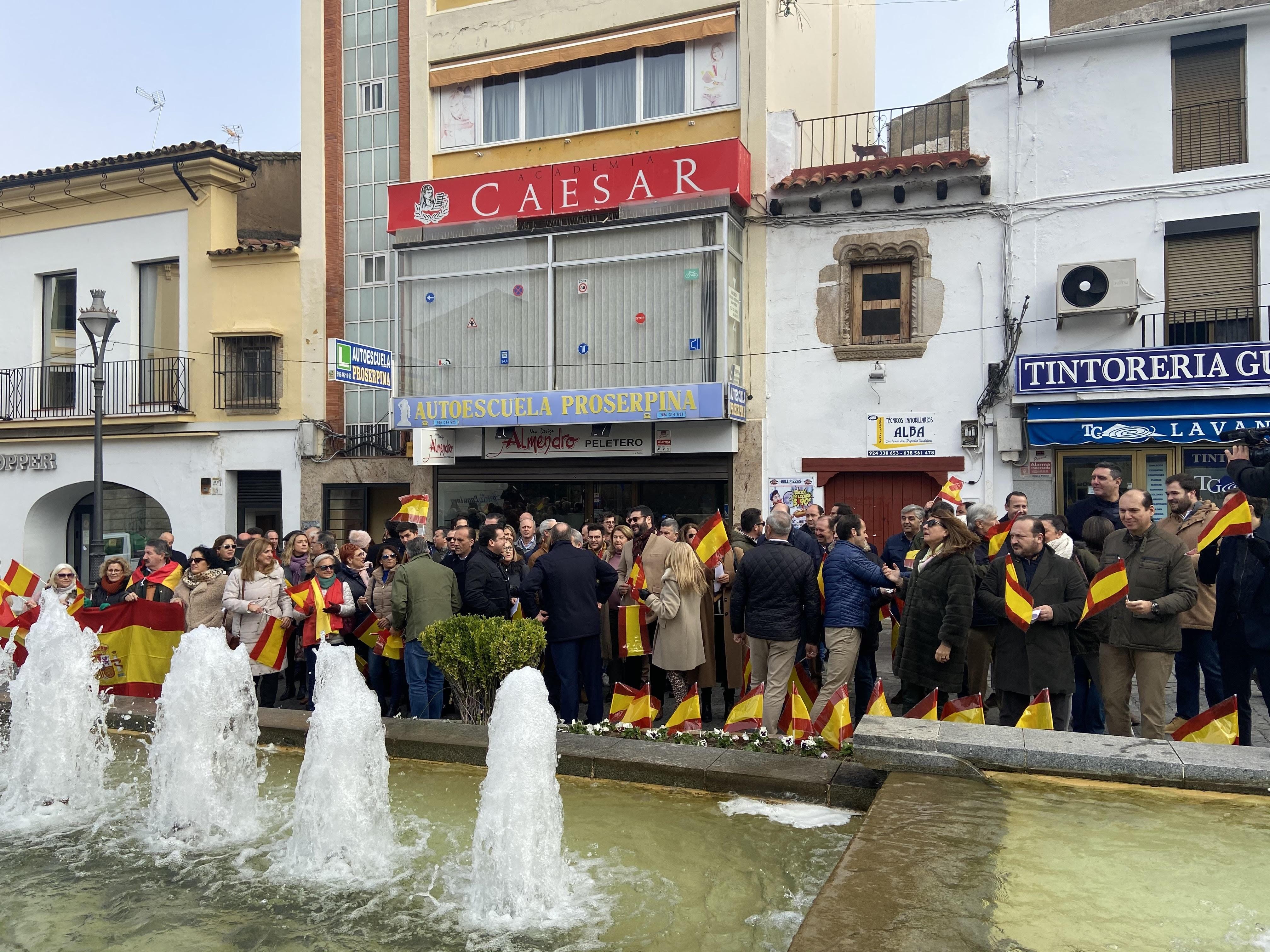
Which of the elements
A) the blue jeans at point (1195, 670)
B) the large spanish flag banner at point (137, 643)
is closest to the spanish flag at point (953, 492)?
the blue jeans at point (1195, 670)

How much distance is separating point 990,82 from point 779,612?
10471 mm

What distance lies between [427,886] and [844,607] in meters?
3.95

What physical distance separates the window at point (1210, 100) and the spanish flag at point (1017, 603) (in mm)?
9913

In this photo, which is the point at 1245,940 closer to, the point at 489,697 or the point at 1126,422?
the point at 489,697

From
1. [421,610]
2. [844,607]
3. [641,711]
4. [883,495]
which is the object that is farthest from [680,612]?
[883,495]

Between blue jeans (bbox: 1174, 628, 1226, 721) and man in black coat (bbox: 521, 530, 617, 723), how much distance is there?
14.5ft

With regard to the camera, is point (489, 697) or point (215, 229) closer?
point (489, 697)

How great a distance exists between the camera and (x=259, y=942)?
167 inches

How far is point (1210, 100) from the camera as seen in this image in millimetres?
13547

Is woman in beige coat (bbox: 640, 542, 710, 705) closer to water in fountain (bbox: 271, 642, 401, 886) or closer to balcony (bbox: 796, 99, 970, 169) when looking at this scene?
water in fountain (bbox: 271, 642, 401, 886)

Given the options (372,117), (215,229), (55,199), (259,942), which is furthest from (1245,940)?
(55,199)

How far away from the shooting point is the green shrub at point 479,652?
23.4ft

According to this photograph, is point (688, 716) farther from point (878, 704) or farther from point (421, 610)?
point (421, 610)

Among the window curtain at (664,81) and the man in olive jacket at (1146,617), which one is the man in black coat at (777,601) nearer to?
the man in olive jacket at (1146,617)
